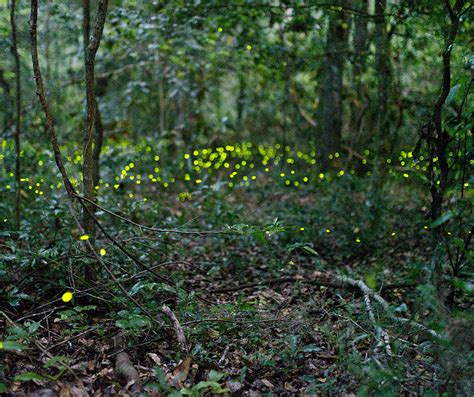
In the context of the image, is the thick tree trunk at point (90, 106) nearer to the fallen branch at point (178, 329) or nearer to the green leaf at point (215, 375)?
the fallen branch at point (178, 329)

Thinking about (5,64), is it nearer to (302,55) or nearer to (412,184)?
(302,55)

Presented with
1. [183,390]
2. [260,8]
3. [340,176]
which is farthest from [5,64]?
[183,390]

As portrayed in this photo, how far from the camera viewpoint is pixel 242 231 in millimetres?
2822

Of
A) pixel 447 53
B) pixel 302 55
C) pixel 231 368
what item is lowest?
pixel 231 368

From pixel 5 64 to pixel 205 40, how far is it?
9.92 ft

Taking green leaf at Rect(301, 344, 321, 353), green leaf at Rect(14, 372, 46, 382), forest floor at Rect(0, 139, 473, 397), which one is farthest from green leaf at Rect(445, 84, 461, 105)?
green leaf at Rect(14, 372, 46, 382)

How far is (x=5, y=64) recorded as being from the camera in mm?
6711

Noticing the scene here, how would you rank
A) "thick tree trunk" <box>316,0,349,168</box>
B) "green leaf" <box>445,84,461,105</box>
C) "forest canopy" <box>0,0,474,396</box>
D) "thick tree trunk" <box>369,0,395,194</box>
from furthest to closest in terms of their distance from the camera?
"thick tree trunk" <box>316,0,349,168</box> < "thick tree trunk" <box>369,0,395,194</box> < "green leaf" <box>445,84,461,105</box> < "forest canopy" <box>0,0,474,396</box>

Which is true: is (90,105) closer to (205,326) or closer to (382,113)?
(205,326)

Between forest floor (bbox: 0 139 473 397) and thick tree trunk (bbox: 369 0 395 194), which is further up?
thick tree trunk (bbox: 369 0 395 194)

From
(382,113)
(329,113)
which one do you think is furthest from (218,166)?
(382,113)

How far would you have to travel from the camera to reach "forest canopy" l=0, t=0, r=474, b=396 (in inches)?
A: 98.2

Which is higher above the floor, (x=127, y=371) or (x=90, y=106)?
(x=90, y=106)

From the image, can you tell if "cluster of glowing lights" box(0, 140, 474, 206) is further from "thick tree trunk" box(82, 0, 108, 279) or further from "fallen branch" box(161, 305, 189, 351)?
"fallen branch" box(161, 305, 189, 351)
